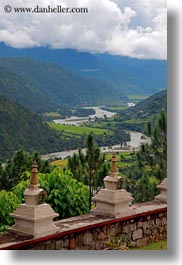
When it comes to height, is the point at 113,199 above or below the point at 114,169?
below

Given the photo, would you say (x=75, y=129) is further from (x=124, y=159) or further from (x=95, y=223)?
(x=95, y=223)

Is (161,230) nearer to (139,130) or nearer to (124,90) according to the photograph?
Answer: (139,130)

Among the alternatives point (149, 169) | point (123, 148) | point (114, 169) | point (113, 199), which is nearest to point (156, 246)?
point (113, 199)

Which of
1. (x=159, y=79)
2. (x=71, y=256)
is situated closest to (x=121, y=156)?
(x=159, y=79)

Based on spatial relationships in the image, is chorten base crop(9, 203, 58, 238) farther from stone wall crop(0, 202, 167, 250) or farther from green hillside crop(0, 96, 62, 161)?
green hillside crop(0, 96, 62, 161)

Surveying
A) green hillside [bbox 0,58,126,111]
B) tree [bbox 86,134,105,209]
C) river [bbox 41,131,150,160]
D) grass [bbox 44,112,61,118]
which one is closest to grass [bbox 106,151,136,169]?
river [bbox 41,131,150,160]

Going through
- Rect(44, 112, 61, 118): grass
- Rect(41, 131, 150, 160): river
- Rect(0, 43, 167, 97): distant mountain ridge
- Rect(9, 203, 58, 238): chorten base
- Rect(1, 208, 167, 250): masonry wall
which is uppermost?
Rect(0, 43, 167, 97): distant mountain ridge
